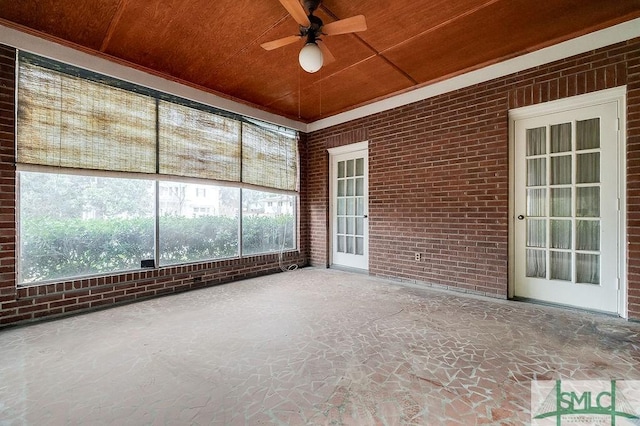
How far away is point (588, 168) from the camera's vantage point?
3.15 m

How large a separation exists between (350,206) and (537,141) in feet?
9.65

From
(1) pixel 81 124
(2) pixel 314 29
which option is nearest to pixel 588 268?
(2) pixel 314 29

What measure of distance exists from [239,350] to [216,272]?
238 centimetres

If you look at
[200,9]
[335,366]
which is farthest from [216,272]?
[200,9]

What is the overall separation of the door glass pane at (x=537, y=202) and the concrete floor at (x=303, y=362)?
1.12 meters

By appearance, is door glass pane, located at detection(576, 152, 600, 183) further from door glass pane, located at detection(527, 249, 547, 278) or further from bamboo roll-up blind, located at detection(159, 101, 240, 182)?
bamboo roll-up blind, located at detection(159, 101, 240, 182)

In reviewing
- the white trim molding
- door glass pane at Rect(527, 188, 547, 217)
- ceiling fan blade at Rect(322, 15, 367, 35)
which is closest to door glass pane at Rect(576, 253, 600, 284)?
door glass pane at Rect(527, 188, 547, 217)

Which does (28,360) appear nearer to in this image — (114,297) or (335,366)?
(114,297)

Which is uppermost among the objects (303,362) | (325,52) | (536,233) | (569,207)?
(325,52)

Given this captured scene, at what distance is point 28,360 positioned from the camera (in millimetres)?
2139

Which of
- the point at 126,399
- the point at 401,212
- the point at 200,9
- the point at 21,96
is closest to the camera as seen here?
the point at 126,399

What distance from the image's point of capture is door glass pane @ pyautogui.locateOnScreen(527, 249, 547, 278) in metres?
3.43

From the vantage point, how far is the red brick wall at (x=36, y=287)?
2791mm

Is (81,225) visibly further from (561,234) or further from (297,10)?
(561,234)
